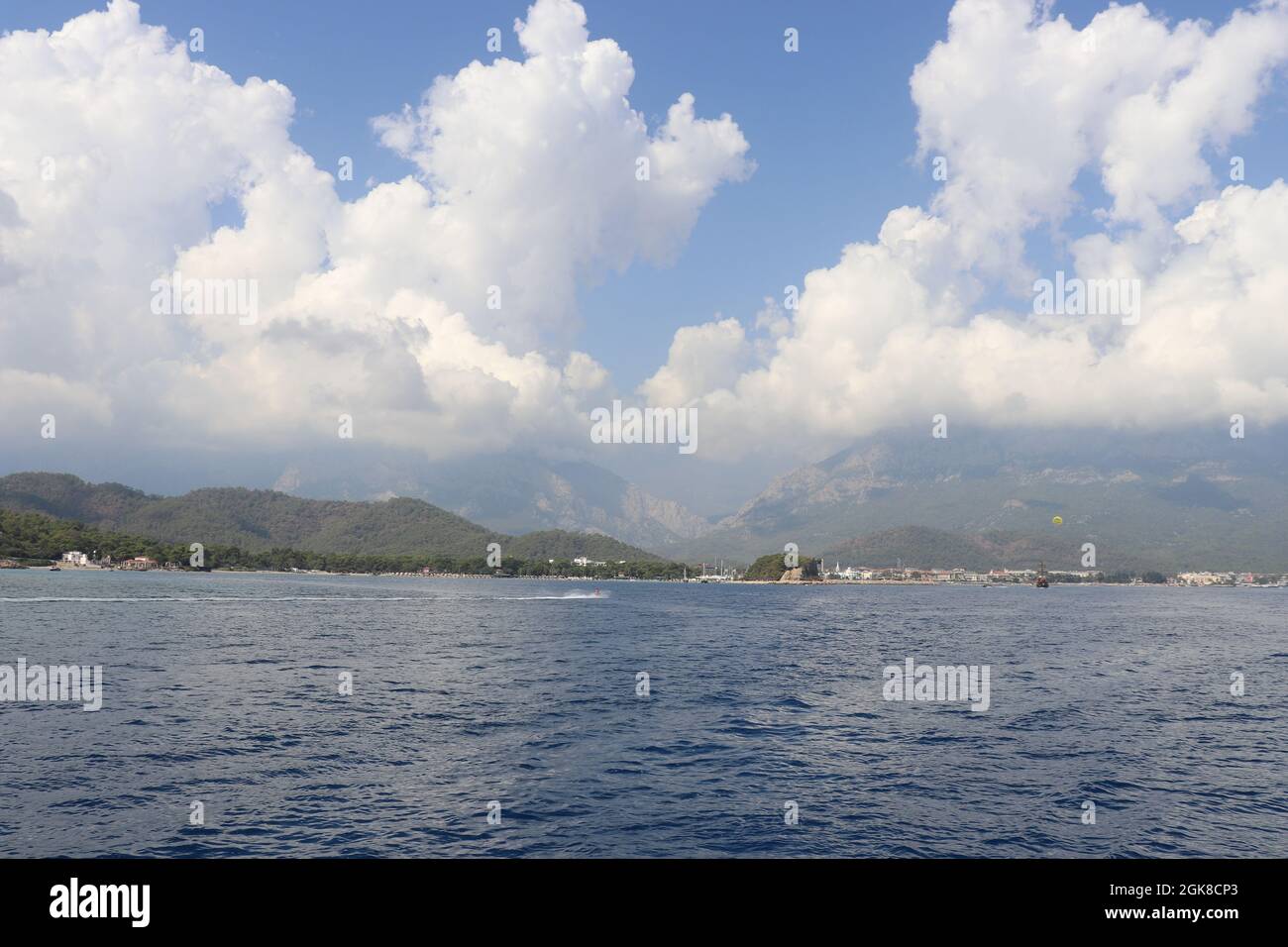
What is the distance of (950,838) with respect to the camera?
86.8ft

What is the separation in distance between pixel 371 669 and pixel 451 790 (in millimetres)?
36859

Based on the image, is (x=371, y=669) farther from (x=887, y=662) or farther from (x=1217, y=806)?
(x=1217, y=806)

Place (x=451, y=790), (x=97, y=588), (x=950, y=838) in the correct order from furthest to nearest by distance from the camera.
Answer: (x=97, y=588)
(x=451, y=790)
(x=950, y=838)

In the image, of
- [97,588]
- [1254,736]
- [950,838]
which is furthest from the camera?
[97,588]

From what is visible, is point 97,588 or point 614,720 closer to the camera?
point 614,720

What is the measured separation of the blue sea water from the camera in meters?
26.1

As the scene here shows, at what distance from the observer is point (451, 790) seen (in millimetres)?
30500

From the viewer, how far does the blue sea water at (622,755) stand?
26.1m

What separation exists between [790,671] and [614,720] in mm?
27162

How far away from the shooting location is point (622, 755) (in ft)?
123
